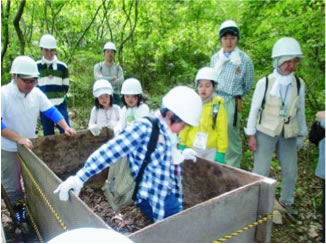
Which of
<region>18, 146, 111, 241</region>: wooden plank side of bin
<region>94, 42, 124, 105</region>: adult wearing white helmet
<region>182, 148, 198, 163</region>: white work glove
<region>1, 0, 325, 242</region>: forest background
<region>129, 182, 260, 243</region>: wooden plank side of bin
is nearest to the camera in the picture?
<region>129, 182, 260, 243</region>: wooden plank side of bin

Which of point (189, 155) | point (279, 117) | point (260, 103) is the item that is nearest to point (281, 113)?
point (279, 117)

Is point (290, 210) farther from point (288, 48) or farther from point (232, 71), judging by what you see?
point (288, 48)

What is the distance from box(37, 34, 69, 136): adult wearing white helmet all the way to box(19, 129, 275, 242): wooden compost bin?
99 centimetres

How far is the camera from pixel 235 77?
439cm

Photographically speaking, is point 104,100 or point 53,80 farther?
point 53,80

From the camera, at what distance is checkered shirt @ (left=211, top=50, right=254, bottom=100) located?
14.4 ft

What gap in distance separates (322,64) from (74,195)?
14.6 ft

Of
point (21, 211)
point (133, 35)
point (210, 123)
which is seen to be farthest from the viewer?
point (133, 35)

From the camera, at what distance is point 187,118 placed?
7.59ft

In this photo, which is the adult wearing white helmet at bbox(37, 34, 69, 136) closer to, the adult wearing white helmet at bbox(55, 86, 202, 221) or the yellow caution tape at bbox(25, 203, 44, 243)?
the yellow caution tape at bbox(25, 203, 44, 243)

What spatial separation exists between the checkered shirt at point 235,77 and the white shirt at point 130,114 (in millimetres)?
1057

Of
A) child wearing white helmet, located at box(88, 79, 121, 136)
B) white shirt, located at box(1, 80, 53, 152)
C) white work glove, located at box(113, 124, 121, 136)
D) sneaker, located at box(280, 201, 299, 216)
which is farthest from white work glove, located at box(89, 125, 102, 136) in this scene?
sneaker, located at box(280, 201, 299, 216)

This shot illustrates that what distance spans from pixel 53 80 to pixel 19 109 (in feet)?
4.89

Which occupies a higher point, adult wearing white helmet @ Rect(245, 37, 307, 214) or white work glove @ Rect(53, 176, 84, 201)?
adult wearing white helmet @ Rect(245, 37, 307, 214)
